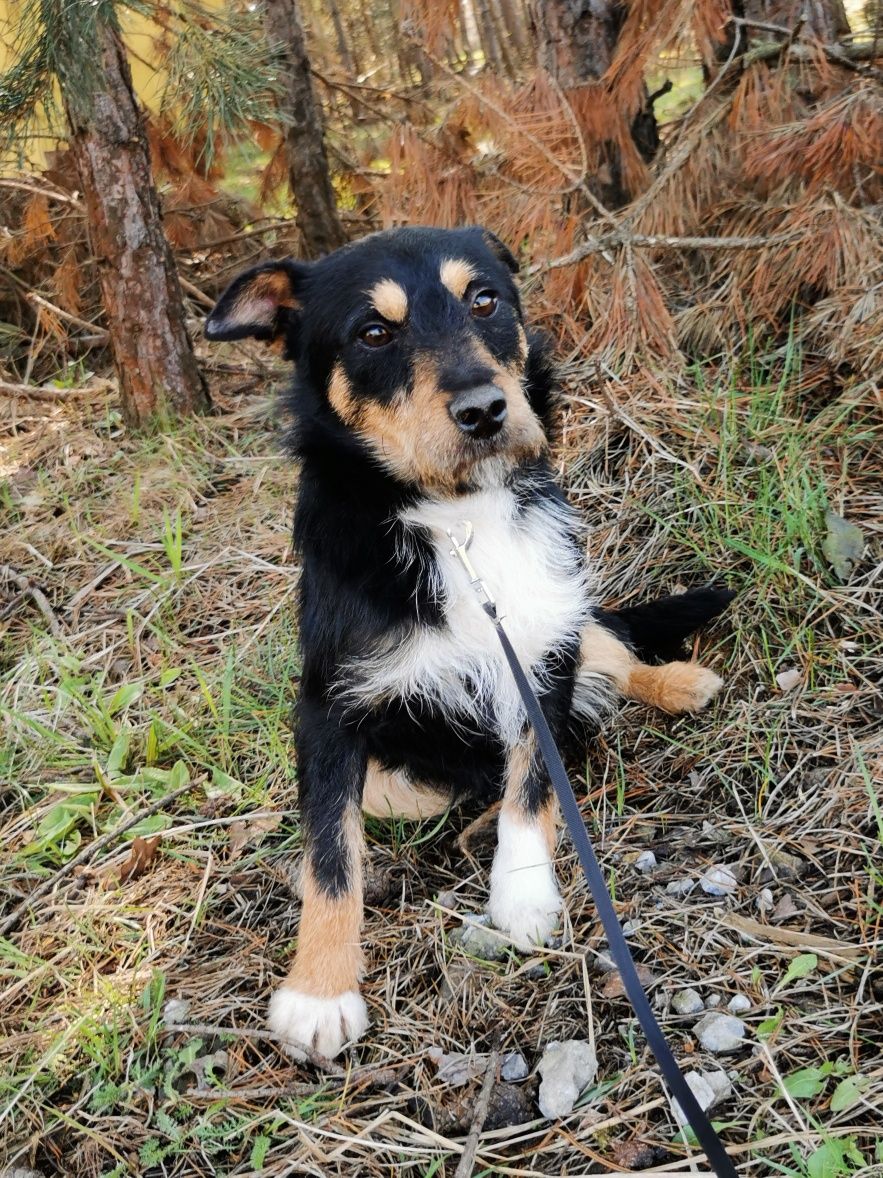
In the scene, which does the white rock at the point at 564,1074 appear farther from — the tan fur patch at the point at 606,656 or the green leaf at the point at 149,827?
the green leaf at the point at 149,827

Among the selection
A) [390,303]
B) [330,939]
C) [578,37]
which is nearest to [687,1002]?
[330,939]

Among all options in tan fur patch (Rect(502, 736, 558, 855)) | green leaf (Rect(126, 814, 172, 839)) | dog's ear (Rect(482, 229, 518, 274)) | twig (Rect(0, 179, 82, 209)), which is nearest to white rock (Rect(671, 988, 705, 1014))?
tan fur patch (Rect(502, 736, 558, 855))

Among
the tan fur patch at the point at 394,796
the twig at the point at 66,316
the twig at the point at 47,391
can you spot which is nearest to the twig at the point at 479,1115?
the tan fur patch at the point at 394,796

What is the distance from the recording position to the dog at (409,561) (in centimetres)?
233

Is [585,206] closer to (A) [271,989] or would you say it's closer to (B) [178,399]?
(B) [178,399]

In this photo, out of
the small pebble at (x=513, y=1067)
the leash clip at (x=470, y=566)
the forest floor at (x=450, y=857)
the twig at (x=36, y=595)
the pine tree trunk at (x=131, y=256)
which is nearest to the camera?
the forest floor at (x=450, y=857)

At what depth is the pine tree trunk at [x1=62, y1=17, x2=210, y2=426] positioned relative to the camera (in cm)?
443

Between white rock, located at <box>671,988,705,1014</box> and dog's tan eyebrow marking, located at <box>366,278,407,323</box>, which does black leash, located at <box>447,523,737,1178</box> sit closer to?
white rock, located at <box>671,988,705,1014</box>

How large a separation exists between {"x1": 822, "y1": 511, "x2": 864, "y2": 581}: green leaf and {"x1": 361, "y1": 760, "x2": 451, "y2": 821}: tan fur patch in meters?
1.37

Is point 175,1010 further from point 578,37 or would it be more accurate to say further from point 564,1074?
point 578,37

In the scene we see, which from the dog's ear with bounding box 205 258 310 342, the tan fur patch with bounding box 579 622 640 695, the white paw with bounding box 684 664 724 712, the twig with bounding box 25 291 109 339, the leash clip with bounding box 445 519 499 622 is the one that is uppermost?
the twig with bounding box 25 291 109 339

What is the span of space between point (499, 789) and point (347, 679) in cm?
70

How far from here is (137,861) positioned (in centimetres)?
278

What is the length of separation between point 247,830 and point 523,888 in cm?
91
